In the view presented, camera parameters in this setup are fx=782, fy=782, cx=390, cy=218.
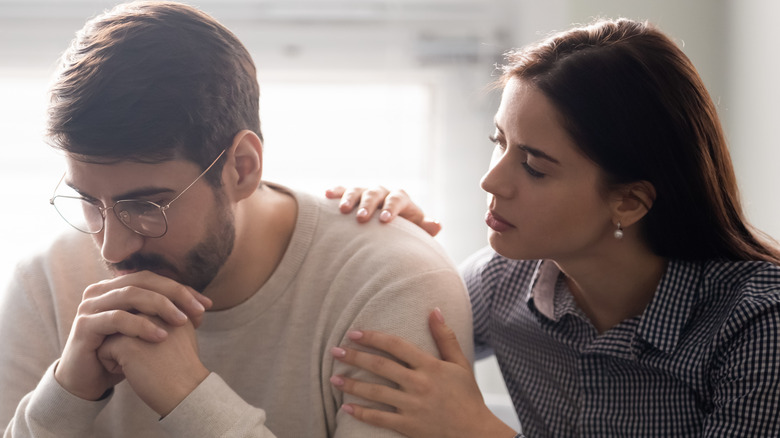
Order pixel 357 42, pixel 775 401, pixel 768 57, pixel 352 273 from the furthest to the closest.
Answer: pixel 357 42, pixel 768 57, pixel 352 273, pixel 775 401

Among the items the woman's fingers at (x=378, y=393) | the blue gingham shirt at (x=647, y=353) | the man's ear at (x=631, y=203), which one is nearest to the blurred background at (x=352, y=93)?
the blue gingham shirt at (x=647, y=353)

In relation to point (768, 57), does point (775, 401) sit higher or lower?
lower

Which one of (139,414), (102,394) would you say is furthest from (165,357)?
(139,414)

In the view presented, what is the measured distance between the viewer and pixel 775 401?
1.18 meters

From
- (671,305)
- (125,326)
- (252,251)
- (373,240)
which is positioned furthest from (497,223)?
(125,326)

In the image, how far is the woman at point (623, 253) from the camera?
1242mm

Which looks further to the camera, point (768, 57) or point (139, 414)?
point (768, 57)

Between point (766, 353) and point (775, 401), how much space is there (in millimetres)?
72

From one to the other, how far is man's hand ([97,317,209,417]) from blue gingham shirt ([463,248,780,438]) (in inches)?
25.2

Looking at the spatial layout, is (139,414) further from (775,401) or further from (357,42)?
(357,42)

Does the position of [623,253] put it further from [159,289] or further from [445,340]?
[159,289]

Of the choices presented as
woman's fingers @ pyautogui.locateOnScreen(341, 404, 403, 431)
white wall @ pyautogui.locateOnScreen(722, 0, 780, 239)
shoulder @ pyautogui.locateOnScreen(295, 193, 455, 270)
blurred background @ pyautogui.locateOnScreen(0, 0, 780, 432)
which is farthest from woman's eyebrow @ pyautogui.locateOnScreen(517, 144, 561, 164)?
blurred background @ pyautogui.locateOnScreen(0, 0, 780, 432)

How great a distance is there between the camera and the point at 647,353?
1.36 metres

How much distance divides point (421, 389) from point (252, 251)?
0.40 meters
